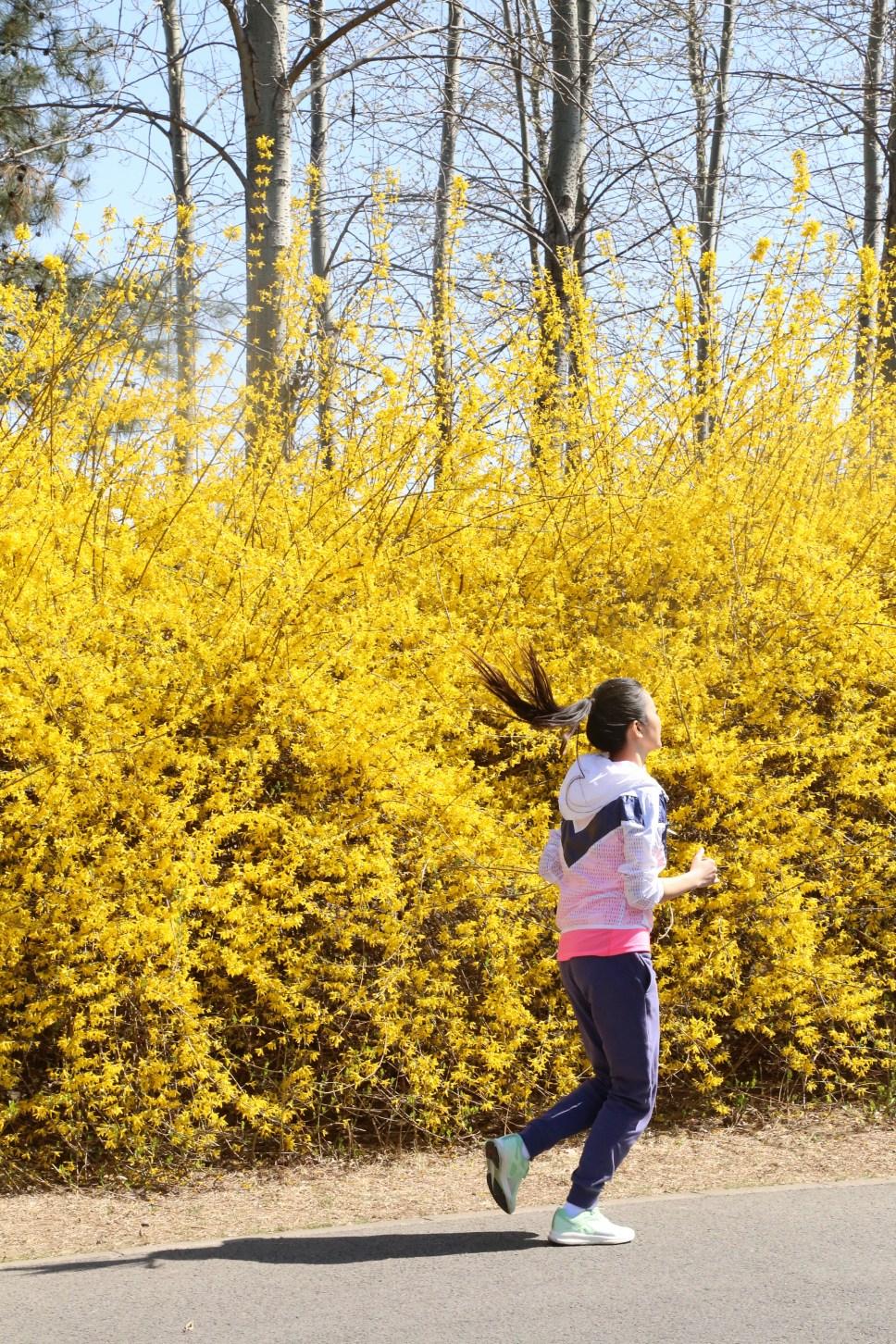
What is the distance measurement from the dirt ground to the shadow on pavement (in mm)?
109

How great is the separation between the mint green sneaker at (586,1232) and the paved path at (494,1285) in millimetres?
26

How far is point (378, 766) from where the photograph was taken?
4.73 m

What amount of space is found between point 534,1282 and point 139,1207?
50.5 inches

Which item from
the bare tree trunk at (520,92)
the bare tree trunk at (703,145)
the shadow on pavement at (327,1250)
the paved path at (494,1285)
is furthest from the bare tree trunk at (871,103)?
the shadow on pavement at (327,1250)

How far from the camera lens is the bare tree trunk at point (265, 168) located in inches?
303

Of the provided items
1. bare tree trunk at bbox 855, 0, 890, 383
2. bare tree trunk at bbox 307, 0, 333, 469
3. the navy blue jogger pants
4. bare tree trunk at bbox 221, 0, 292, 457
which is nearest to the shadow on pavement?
the navy blue jogger pants

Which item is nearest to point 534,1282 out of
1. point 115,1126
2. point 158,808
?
point 115,1126

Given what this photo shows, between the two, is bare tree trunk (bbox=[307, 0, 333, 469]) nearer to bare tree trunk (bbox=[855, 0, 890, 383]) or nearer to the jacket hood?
bare tree trunk (bbox=[855, 0, 890, 383])

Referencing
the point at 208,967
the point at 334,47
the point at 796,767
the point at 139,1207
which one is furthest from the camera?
the point at 334,47

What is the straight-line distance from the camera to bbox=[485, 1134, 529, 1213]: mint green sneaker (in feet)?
11.7

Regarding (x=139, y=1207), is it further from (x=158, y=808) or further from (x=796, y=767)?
(x=796, y=767)

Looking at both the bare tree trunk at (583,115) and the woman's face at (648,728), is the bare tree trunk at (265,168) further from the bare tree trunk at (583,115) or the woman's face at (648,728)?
the woman's face at (648,728)

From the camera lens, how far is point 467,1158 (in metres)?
4.31

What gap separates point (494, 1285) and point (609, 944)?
33.9 inches
